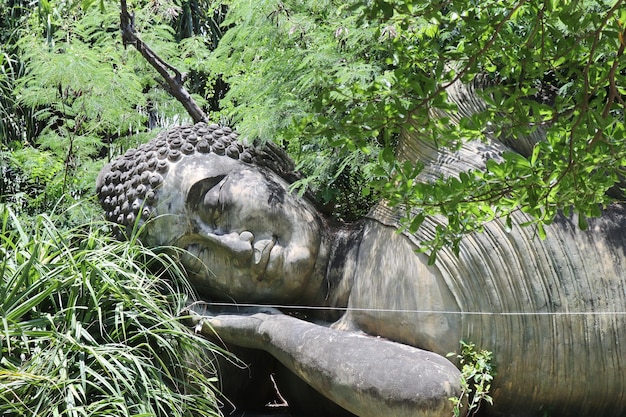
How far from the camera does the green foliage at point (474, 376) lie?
3107 mm

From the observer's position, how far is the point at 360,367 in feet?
10.2

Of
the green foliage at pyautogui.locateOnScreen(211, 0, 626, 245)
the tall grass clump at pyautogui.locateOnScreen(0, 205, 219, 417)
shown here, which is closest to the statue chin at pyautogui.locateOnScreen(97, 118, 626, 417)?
the tall grass clump at pyautogui.locateOnScreen(0, 205, 219, 417)

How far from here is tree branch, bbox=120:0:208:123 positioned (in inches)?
167

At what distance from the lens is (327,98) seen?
1923 mm

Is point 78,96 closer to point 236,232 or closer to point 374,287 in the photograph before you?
point 236,232

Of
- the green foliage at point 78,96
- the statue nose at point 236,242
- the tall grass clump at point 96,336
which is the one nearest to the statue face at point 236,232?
the statue nose at point 236,242

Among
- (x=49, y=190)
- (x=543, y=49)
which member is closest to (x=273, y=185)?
(x=543, y=49)

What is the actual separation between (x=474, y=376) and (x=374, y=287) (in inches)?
23.3

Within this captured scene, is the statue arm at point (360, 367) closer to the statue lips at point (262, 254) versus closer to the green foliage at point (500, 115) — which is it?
the statue lips at point (262, 254)

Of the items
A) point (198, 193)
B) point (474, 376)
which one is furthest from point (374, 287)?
point (198, 193)

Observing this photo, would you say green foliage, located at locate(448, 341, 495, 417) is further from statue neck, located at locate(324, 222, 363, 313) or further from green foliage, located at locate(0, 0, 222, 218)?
green foliage, located at locate(0, 0, 222, 218)

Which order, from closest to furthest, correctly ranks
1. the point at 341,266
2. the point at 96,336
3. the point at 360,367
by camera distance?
the point at 360,367 → the point at 96,336 → the point at 341,266

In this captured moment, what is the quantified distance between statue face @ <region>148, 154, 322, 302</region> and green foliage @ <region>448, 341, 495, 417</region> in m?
0.87

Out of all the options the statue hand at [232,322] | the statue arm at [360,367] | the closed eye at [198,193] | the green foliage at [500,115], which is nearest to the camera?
the green foliage at [500,115]
